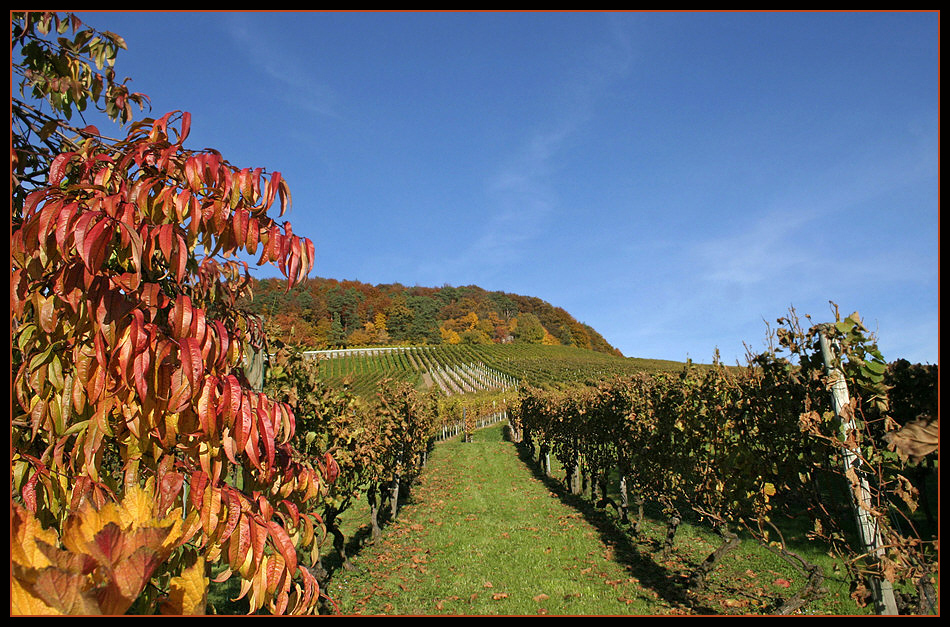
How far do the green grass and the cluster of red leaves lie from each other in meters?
5.59

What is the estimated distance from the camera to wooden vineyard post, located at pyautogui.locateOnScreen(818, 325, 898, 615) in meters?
3.38

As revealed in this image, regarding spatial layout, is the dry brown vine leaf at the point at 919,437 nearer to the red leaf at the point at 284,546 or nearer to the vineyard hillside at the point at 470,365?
the red leaf at the point at 284,546

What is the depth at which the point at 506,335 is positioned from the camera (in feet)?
393

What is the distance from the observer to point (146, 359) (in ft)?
4.27

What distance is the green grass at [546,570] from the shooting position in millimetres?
6363

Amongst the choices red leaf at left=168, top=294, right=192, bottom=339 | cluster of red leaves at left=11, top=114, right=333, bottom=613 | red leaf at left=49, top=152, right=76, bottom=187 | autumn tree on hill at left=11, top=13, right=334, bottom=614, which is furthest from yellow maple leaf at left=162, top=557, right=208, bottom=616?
red leaf at left=49, top=152, right=76, bottom=187

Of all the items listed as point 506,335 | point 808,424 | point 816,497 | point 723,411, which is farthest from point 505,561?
point 506,335

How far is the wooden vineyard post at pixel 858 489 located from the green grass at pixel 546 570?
2713mm

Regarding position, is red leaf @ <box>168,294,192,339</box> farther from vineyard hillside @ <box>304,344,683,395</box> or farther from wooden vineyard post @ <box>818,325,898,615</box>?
vineyard hillside @ <box>304,344,683,395</box>

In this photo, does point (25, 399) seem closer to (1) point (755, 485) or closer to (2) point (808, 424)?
(2) point (808, 424)

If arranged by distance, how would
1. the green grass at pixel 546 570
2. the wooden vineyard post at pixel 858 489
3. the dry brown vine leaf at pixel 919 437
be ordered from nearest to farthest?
the dry brown vine leaf at pixel 919 437 → the wooden vineyard post at pixel 858 489 → the green grass at pixel 546 570

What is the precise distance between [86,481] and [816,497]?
16.1 ft

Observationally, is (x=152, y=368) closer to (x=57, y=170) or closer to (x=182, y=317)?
(x=182, y=317)

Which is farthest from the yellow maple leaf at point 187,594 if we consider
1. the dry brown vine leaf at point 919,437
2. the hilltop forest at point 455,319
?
the hilltop forest at point 455,319
